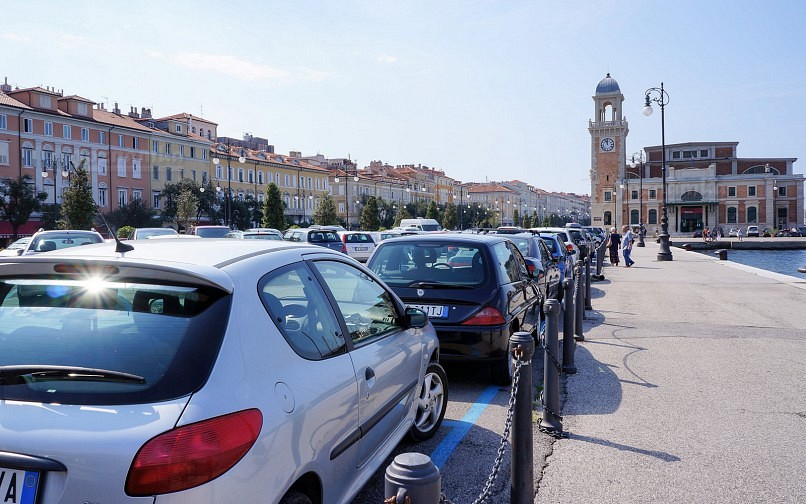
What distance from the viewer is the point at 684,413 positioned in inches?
214

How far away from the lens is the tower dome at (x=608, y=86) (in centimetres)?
10412

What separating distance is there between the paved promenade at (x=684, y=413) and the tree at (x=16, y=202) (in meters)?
49.0

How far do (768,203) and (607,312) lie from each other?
98.7 metres

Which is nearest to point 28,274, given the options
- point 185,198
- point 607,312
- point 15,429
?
point 15,429

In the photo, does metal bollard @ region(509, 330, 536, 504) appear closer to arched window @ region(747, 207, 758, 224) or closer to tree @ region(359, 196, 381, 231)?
tree @ region(359, 196, 381, 231)

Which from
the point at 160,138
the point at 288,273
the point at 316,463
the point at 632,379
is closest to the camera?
the point at 316,463

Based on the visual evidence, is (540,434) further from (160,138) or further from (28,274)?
(160,138)

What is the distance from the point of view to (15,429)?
2.01m

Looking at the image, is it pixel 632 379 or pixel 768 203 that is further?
pixel 768 203

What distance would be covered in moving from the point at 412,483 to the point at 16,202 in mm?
54400

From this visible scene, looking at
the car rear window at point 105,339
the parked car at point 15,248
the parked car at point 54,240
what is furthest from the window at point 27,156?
the car rear window at point 105,339

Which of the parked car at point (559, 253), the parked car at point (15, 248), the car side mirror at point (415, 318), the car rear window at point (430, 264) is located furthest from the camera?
the parked car at point (15, 248)

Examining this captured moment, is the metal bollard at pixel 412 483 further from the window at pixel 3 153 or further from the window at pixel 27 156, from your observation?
the window at pixel 27 156

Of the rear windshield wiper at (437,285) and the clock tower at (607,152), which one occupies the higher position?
the clock tower at (607,152)
